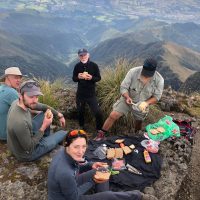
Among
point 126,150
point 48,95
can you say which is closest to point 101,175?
point 126,150

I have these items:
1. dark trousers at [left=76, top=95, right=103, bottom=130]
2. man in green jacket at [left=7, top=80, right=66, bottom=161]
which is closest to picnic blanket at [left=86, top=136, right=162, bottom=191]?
dark trousers at [left=76, top=95, right=103, bottom=130]

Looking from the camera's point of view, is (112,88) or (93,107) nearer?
(93,107)

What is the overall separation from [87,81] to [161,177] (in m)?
3.40

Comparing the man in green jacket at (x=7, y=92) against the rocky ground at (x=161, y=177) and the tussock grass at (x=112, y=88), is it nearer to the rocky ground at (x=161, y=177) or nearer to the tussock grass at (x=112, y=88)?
the rocky ground at (x=161, y=177)

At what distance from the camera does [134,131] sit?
9.20m

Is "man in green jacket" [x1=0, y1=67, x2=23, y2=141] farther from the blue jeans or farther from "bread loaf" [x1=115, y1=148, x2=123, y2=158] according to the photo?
"bread loaf" [x1=115, y1=148, x2=123, y2=158]

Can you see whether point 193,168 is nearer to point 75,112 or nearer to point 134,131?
point 134,131

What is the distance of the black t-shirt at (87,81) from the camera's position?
28.9ft

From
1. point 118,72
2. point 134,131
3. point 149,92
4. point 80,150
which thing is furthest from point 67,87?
point 80,150

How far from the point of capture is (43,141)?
6773 mm

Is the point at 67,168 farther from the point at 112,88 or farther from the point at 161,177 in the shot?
the point at 112,88

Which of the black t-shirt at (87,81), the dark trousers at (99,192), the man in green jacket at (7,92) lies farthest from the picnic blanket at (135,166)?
the man in green jacket at (7,92)

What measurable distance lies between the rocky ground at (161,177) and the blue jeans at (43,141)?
0.71 ft

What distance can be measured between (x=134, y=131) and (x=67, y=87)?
348 centimetres
